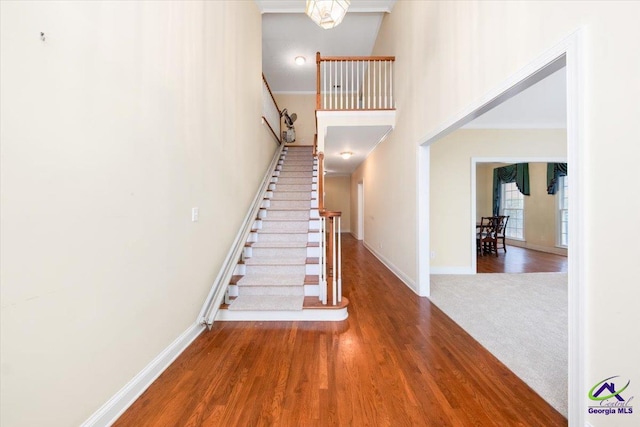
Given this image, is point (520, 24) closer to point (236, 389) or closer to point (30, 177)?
point (30, 177)

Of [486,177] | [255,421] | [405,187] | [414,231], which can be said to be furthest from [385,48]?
[486,177]

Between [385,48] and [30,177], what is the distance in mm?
5356

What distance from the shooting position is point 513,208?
817cm

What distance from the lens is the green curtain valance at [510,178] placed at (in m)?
7.38

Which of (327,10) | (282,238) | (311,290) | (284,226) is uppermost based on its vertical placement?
(327,10)

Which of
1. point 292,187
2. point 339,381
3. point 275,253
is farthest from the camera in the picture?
point 292,187

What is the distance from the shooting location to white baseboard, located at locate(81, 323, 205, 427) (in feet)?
4.23

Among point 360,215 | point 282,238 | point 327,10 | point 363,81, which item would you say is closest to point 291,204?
point 282,238

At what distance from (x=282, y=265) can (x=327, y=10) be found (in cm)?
273

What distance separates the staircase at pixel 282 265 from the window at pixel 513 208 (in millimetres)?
7322

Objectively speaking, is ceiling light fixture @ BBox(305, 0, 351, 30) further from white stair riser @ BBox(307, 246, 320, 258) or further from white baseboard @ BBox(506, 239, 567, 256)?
white baseboard @ BBox(506, 239, 567, 256)

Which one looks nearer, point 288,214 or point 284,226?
point 284,226

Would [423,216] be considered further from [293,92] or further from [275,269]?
[293,92]

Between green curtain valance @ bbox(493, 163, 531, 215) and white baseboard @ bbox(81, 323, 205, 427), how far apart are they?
9.21 meters
